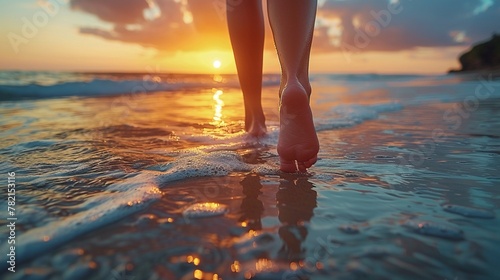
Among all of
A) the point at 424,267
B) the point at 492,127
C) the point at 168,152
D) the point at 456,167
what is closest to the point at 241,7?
the point at 168,152

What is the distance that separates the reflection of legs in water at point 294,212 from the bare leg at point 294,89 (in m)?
0.11

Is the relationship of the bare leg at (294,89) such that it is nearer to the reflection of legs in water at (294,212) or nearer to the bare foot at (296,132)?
the bare foot at (296,132)

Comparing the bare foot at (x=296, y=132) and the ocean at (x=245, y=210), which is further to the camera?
the bare foot at (x=296, y=132)

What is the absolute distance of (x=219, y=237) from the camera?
89 cm

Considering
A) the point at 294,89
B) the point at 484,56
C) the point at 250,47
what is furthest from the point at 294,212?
the point at 484,56

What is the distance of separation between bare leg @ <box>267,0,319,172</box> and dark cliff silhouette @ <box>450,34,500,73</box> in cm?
2257

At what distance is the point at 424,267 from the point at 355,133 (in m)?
1.73

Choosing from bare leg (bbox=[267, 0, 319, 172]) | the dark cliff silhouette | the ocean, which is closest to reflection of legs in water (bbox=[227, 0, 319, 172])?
bare leg (bbox=[267, 0, 319, 172])

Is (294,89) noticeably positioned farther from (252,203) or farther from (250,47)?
(250,47)

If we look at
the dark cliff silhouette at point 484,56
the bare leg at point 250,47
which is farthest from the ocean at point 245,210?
the dark cliff silhouette at point 484,56

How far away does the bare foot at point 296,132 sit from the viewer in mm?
1341

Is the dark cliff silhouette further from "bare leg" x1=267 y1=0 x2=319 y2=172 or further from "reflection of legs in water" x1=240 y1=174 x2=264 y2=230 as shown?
"reflection of legs in water" x1=240 y1=174 x2=264 y2=230

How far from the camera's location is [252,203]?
112 cm

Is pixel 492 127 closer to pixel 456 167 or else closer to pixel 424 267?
pixel 456 167
